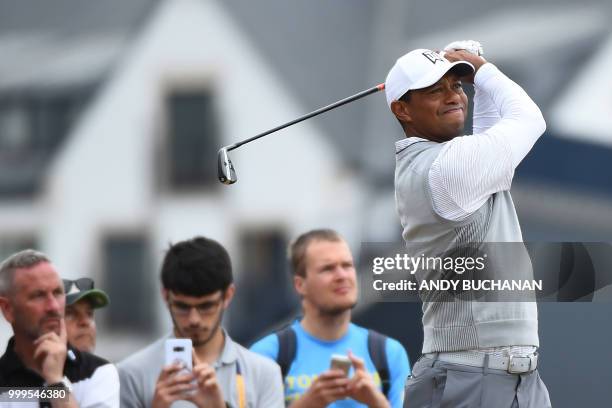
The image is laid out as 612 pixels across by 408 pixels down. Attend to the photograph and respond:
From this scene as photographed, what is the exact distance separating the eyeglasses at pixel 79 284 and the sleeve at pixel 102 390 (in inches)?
18.8

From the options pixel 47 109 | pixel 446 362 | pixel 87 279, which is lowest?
pixel 446 362

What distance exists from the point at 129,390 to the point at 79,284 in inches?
19.0

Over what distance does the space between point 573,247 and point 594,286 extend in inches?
19.2

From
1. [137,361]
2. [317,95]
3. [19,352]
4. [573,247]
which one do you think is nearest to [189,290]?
[137,361]

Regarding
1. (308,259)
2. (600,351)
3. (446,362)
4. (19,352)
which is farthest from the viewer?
(600,351)

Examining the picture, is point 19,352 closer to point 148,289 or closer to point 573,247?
point 148,289

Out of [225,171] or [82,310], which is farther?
[82,310]

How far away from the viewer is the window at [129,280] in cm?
404

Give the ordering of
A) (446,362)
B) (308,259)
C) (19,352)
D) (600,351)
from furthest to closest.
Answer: (600,351) < (308,259) < (19,352) < (446,362)

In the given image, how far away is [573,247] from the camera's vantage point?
3.84 meters

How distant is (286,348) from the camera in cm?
362

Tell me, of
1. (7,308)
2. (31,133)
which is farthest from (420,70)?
(31,133)

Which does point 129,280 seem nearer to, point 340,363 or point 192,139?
point 192,139

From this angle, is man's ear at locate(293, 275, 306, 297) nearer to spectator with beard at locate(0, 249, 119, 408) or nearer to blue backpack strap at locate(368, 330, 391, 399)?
blue backpack strap at locate(368, 330, 391, 399)
